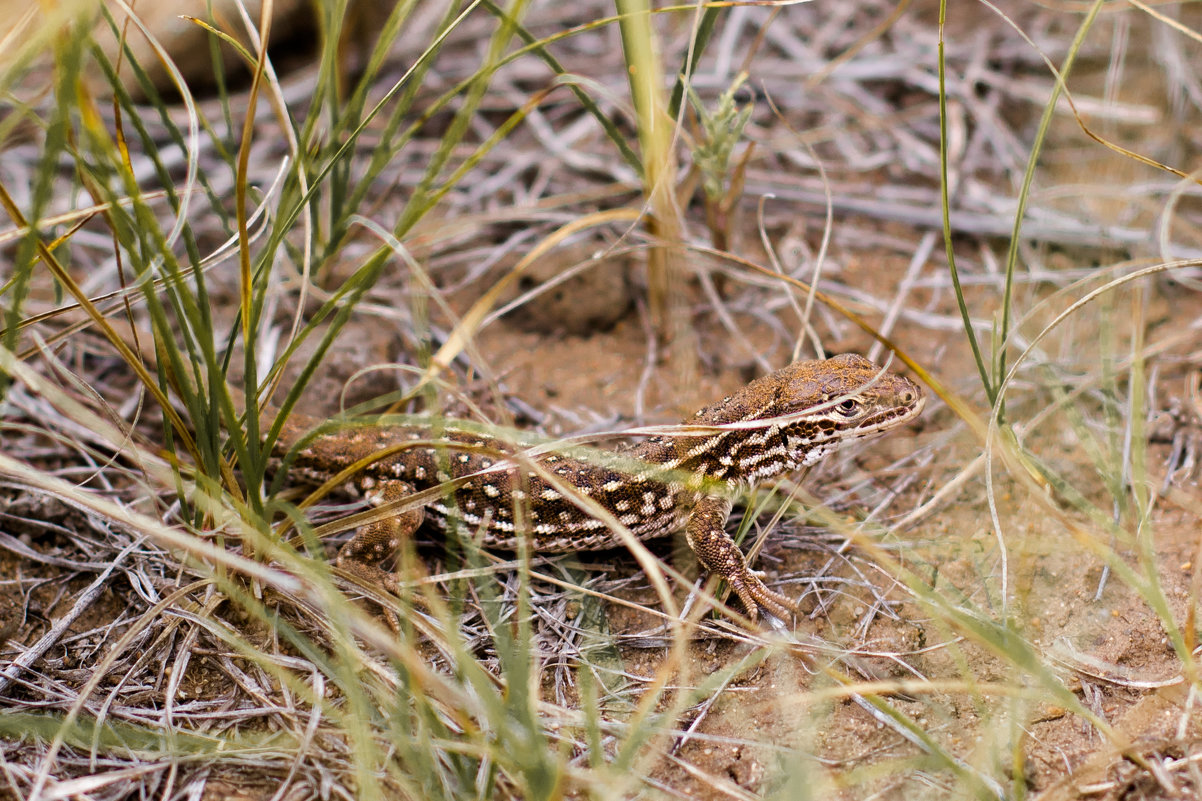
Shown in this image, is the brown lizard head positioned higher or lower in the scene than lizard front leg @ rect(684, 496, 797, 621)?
higher

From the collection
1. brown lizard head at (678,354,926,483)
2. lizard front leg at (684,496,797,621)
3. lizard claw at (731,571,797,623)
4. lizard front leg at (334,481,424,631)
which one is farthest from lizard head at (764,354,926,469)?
lizard front leg at (334,481,424,631)

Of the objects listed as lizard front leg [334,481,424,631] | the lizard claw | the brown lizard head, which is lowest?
the lizard claw

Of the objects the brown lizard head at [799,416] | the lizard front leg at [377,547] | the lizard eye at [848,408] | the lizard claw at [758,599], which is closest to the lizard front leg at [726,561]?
the lizard claw at [758,599]

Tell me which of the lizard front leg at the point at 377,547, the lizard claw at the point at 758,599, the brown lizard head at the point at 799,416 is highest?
the brown lizard head at the point at 799,416

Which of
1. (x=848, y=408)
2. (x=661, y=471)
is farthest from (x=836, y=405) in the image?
(x=661, y=471)

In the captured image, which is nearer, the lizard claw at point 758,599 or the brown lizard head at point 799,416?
the lizard claw at point 758,599

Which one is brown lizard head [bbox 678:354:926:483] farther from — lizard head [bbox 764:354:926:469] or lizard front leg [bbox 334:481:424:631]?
lizard front leg [bbox 334:481:424:631]

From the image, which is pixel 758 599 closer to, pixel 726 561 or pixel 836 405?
pixel 726 561

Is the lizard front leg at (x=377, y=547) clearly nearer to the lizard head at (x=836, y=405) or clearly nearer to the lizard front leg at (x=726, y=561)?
the lizard front leg at (x=726, y=561)

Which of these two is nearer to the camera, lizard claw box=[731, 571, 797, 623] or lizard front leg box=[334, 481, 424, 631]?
lizard claw box=[731, 571, 797, 623]
